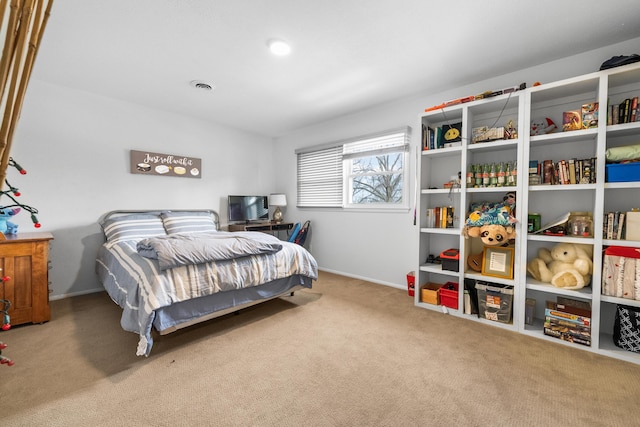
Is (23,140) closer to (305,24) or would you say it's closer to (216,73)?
(216,73)

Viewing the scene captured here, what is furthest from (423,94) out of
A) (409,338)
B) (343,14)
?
(409,338)

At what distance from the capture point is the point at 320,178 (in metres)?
4.45

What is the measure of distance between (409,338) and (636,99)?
93.5 inches

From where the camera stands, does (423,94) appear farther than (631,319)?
Yes

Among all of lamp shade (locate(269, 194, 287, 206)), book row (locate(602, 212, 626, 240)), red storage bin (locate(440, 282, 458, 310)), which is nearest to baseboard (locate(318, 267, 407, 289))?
red storage bin (locate(440, 282, 458, 310))

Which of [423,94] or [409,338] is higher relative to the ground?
[423,94]

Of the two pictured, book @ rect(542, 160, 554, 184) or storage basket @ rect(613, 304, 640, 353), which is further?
book @ rect(542, 160, 554, 184)

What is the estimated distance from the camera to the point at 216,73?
2748 mm

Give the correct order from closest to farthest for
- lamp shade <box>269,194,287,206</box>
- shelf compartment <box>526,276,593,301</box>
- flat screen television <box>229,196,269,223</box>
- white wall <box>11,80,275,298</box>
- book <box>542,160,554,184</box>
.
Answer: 1. shelf compartment <box>526,276,593,301</box>
2. book <box>542,160,554,184</box>
3. white wall <box>11,80,275,298</box>
4. flat screen television <box>229,196,269,223</box>
5. lamp shade <box>269,194,287,206</box>

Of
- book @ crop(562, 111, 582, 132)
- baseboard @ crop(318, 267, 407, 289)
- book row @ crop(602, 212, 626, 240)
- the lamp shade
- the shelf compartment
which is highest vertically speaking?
book @ crop(562, 111, 582, 132)

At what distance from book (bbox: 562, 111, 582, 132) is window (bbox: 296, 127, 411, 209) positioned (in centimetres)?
145

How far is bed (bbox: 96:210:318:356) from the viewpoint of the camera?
1914 millimetres

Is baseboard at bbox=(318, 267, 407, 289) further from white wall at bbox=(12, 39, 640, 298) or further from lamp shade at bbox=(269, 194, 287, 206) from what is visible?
lamp shade at bbox=(269, 194, 287, 206)

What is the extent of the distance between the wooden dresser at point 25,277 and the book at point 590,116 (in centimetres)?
452
